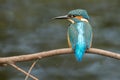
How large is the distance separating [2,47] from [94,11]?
2.11 metres

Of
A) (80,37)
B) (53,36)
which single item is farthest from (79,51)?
(53,36)

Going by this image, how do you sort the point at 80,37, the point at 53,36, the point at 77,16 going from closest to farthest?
the point at 80,37 < the point at 77,16 < the point at 53,36

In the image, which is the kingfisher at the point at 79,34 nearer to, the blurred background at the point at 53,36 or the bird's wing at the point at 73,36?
the bird's wing at the point at 73,36

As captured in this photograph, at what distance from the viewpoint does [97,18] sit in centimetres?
Answer: 863

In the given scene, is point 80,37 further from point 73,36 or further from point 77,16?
point 77,16

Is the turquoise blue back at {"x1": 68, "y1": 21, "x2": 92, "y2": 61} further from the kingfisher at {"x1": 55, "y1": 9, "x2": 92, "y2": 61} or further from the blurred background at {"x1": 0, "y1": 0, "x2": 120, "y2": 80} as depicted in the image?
the blurred background at {"x1": 0, "y1": 0, "x2": 120, "y2": 80}

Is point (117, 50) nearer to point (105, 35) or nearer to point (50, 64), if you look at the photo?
point (105, 35)

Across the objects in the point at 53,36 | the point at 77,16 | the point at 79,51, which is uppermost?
the point at 77,16

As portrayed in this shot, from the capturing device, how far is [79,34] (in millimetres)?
3688

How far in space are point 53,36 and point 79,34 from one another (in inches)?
169

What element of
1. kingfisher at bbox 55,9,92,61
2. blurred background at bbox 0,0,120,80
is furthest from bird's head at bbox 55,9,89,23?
blurred background at bbox 0,0,120,80

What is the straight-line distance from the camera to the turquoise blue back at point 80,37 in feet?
11.6

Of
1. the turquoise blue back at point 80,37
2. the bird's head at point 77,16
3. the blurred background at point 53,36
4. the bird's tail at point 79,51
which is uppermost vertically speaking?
the bird's head at point 77,16

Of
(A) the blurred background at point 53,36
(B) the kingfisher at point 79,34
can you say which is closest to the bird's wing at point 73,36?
(B) the kingfisher at point 79,34
